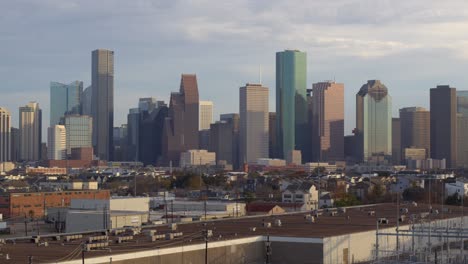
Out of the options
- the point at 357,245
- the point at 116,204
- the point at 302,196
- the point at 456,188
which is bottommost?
the point at 302,196

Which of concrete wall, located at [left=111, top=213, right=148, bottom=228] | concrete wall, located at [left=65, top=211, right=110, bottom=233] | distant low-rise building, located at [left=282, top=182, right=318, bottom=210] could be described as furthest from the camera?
distant low-rise building, located at [left=282, top=182, right=318, bottom=210]

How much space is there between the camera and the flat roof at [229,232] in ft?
79.4

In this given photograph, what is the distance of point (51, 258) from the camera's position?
74.6 feet

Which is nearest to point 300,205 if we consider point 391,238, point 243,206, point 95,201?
point 243,206

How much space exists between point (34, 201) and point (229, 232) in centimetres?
4044

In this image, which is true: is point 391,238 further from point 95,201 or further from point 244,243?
point 95,201

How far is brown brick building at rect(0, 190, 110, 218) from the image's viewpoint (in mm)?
66500

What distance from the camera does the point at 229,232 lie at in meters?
30.9

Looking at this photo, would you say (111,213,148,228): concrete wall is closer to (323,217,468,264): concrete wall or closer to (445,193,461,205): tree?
(323,217,468,264): concrete wall

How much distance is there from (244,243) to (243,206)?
27584mm

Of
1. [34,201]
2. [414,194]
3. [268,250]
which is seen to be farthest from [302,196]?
[268,250]

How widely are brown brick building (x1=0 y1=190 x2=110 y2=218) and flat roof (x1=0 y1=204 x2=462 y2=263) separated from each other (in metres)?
29.1

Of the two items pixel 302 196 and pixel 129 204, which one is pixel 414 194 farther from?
pixel 129 204

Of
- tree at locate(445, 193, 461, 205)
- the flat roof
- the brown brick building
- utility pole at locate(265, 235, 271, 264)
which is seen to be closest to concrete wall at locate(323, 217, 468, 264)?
the flat roof
